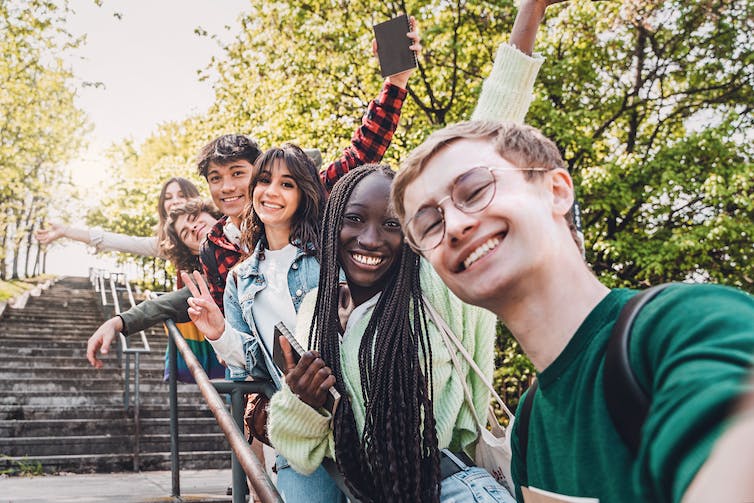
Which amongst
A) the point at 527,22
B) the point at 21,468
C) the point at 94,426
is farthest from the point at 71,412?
the point at 527,22

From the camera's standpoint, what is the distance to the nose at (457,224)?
1111 millimetres

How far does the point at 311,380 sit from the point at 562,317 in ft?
2.87

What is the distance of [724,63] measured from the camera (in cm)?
1152

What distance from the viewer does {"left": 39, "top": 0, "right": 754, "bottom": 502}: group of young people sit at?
777mm

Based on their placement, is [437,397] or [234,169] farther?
[234,169]

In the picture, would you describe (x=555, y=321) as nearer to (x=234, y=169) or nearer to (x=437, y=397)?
(x=437, y=397)

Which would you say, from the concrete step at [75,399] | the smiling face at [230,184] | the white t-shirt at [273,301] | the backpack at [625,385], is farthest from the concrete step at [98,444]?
the backpack at [625,385]

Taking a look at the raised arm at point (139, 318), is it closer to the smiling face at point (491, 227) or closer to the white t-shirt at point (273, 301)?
the white t-shirt at point (273, 301)

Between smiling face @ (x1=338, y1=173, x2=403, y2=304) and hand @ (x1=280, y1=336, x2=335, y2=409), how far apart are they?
0.96 ft

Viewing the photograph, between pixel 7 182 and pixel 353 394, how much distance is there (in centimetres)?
1958

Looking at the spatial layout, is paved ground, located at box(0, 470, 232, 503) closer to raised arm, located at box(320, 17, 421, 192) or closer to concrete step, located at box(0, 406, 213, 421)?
concrete step, located at box(0, 406, 213, 421)

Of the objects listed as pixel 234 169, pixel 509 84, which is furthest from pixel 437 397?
pixel 234 169

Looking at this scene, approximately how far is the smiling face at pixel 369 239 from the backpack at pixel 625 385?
107 centimetres

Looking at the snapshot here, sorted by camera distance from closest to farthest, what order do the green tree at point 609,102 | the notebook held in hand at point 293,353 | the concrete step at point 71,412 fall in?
the notebook held in hand at point 293,353 < the concrete step at point 71,412 < the green tree at point 609,102
